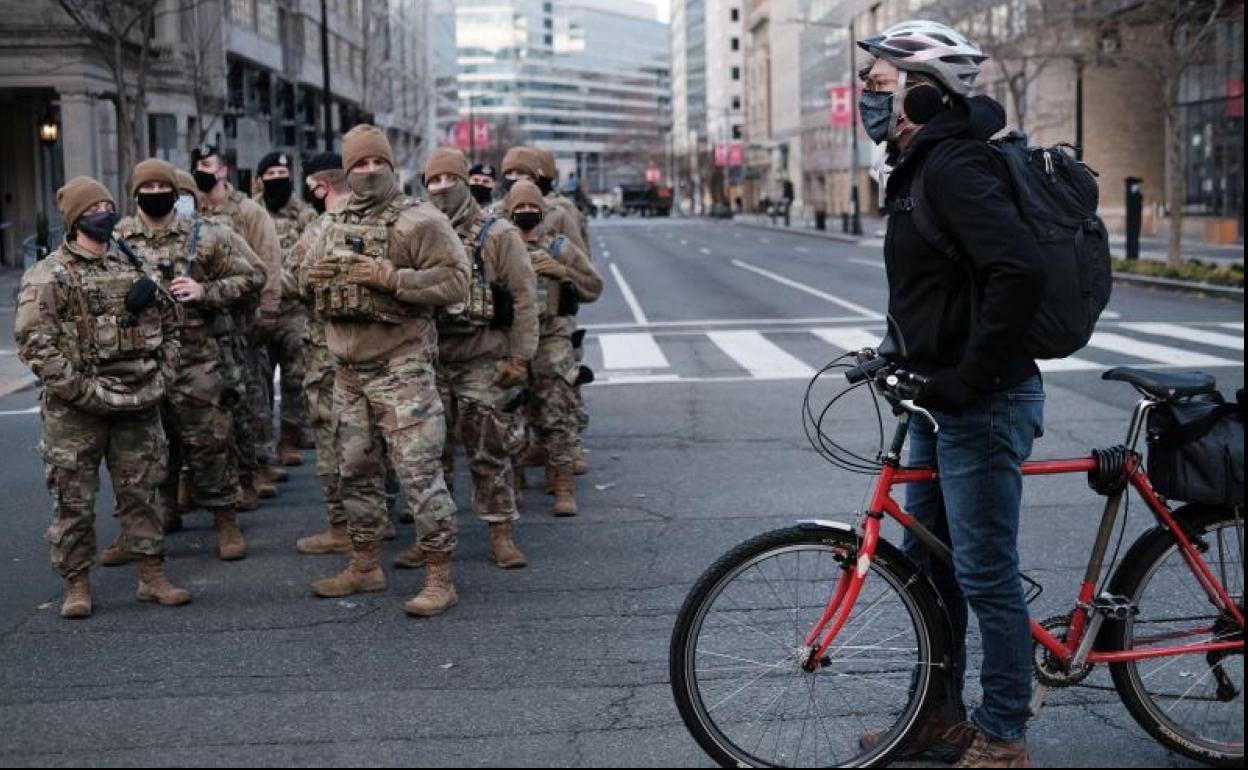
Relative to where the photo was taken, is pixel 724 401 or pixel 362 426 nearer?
pixel 362 426

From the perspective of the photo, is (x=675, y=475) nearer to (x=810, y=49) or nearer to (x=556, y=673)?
(x=556, y=673)

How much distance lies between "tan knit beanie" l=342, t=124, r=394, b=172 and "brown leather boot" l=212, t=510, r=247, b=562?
→ 2.19 metres

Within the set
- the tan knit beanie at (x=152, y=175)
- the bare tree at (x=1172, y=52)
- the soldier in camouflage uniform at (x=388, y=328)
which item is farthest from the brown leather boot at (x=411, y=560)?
the bare tree at (x=1172, y=52)

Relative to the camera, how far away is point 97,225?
695cm

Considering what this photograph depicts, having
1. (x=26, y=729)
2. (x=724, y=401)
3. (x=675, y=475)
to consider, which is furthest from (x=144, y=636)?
(x=724, y=401)

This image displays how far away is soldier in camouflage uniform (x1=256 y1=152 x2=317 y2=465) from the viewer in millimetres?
10867

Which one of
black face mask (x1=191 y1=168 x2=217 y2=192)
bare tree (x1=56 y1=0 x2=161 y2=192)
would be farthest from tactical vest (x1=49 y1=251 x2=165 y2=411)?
bare tree (x1=56 y1=0 x2=161 y2=192)

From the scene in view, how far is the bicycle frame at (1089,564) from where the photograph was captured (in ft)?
14.5

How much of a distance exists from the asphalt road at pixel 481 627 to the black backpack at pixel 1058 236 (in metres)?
1.41

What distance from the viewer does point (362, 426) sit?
277 inches

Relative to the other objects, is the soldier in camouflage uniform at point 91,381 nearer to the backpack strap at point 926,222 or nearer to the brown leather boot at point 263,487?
the brown leather boot at point 263,487

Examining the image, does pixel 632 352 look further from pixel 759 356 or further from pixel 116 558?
pixel 116 558

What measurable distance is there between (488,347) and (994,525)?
4036 millimetres

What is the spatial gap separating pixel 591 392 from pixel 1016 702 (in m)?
10.2
